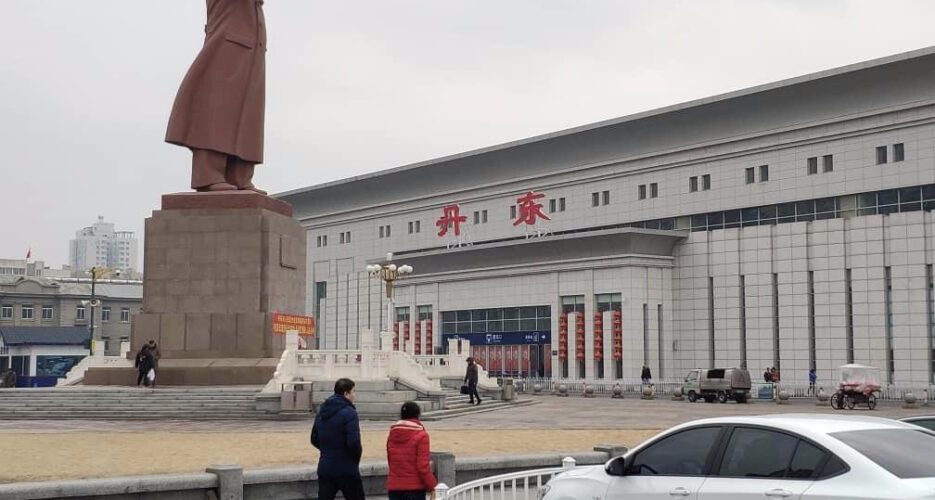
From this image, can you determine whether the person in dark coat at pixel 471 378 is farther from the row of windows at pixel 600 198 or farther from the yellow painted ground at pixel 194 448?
the row of windows at pixel 600 198

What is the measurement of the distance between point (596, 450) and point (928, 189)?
117 feet

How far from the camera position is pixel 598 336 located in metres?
57.6

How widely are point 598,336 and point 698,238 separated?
7492mm

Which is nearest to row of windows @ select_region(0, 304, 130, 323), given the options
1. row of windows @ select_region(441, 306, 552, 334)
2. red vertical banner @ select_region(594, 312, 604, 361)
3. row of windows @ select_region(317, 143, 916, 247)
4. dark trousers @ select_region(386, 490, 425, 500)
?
row of windows @ select_region(441, 306, 552, 334)

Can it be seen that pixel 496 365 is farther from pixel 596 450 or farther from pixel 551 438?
pixel 596 450

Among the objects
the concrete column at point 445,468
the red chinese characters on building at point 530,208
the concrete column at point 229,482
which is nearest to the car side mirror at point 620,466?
the concrete column at point 445,468

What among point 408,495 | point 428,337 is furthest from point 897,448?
point 428,337

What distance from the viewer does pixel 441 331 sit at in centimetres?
6944

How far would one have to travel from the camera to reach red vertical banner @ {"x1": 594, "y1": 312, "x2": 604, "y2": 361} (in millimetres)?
57344

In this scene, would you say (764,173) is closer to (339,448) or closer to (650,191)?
(650,191)

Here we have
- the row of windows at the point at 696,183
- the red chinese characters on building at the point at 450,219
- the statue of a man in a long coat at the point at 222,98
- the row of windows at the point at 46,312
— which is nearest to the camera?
the statue of a man in a long coat at the point at 222,98

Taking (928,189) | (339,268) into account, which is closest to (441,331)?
(339,268)

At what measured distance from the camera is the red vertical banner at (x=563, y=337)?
5994 cm

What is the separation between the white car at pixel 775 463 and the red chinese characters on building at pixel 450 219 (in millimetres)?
59913
